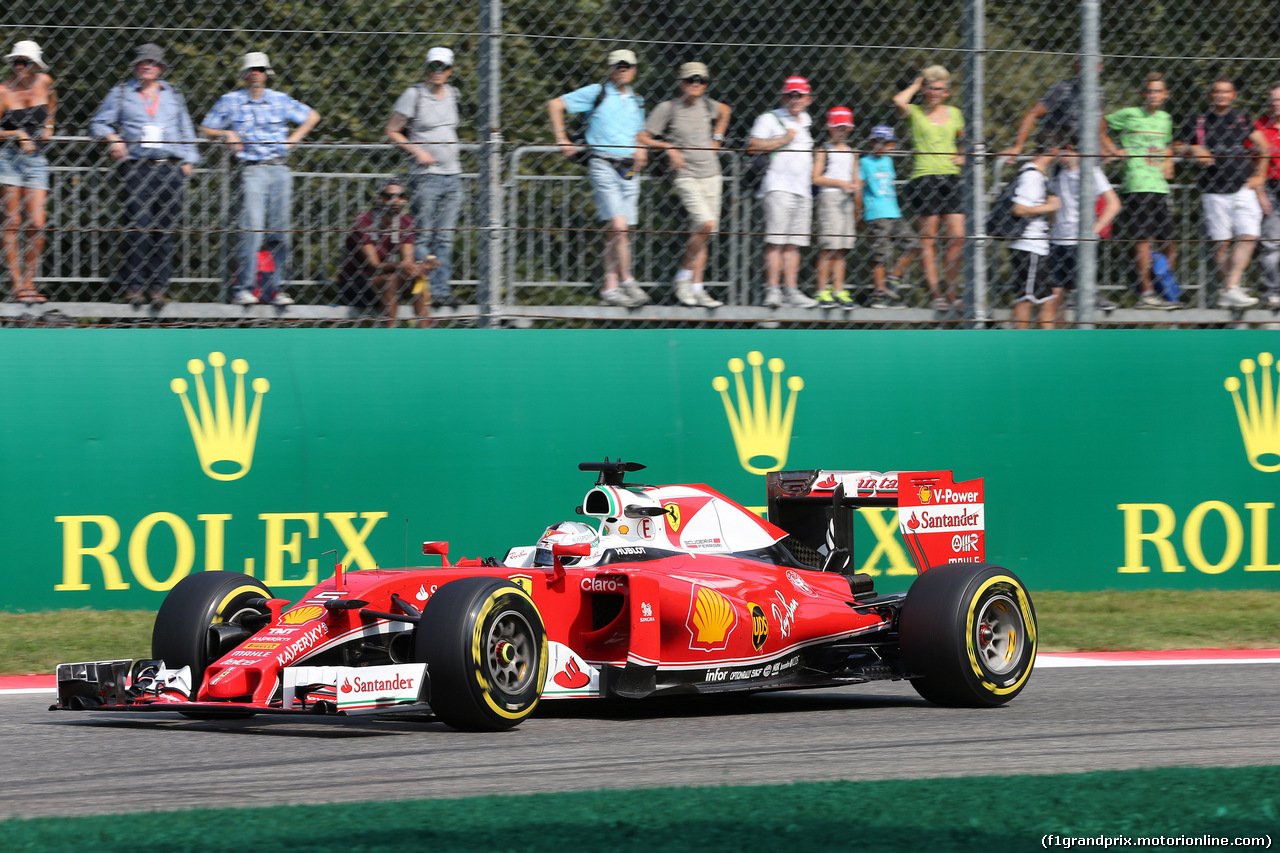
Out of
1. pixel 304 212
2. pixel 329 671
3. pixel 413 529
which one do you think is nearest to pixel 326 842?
pixel 329 671

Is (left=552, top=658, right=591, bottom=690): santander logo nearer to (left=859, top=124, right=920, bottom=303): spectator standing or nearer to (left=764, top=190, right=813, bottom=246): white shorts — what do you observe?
(left=764, top=190, right=813, bottom=246): white shorts

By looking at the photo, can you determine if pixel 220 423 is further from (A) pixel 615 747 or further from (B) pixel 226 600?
(A) pixel 615 747

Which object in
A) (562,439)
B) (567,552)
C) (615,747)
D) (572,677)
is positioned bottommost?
(615,747)

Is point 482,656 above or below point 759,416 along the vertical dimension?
below

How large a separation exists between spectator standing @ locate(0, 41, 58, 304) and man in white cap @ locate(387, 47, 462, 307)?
2068 mm

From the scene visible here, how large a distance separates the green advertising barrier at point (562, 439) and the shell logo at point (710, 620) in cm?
330

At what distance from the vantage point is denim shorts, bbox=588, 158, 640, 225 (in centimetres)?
1098

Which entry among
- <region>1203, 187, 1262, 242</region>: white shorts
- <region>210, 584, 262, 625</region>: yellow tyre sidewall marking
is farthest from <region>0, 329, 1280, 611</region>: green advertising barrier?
<region>210, 584, 262, 625</region>: yellow tyre sidewall marking

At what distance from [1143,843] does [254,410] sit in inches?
262

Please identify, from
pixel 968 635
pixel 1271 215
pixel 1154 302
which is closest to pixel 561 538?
pixel 968 635

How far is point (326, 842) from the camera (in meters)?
4.86

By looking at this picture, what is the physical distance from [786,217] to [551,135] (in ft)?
5.40

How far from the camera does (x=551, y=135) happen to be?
11.0 m

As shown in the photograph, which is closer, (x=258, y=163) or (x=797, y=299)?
(x=258, y=163)
